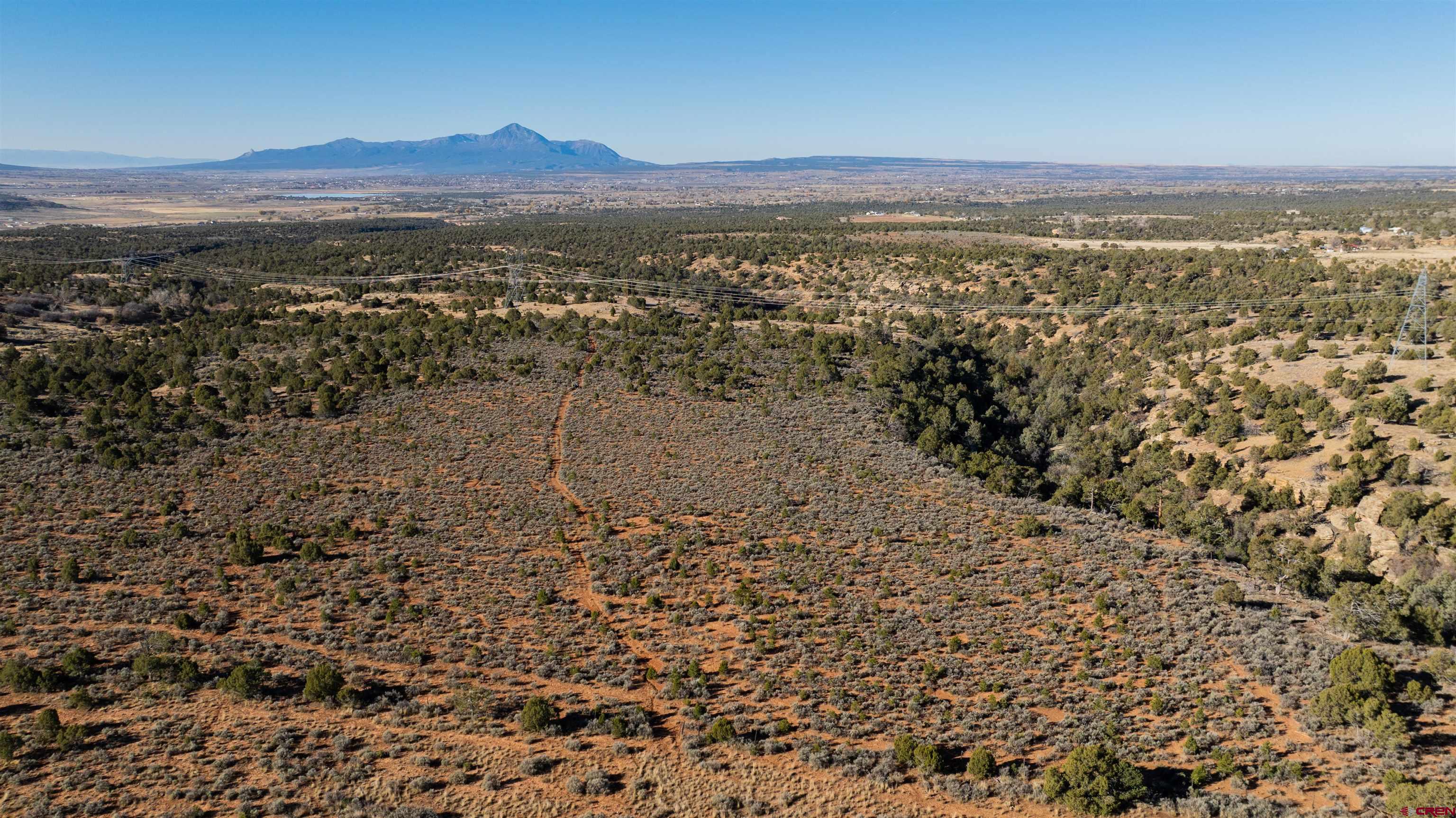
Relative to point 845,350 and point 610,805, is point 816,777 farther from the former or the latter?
point 845,350

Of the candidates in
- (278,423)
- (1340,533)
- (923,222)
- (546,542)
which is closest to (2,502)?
(278,423)

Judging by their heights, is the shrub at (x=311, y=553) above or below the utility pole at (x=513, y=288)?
below

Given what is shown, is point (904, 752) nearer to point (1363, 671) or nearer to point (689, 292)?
point (1363, 671)

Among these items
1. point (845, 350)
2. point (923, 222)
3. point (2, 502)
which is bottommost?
point (2, 502)

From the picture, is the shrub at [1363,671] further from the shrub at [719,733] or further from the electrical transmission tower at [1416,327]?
the electrical transmission tower at [1416,327]

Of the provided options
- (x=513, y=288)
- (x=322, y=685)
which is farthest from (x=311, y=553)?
(x=513, y=288)

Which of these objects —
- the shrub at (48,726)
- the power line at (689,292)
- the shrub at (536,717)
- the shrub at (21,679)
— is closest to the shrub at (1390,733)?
the shrub at (536,717)
